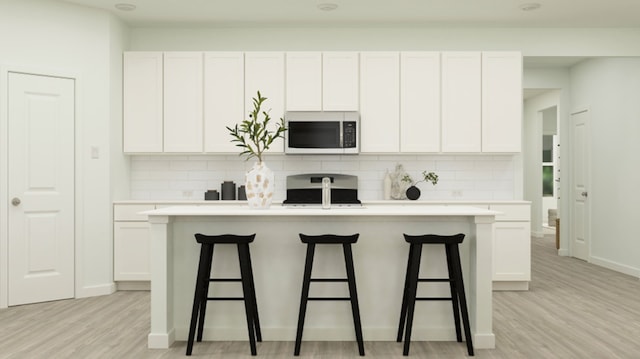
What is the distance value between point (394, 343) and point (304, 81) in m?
3.05

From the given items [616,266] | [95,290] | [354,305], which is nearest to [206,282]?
[354,305]

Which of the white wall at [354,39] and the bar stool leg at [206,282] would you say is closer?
the bar stool leg at [206,282]

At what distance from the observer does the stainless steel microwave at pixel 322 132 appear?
213 inches

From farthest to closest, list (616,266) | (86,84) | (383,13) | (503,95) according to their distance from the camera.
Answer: (616,266), (503,95), (383,13), (86,84)

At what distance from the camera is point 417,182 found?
5840mm

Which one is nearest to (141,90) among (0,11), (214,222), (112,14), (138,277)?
(112,14)

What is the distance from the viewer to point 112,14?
5.24 m

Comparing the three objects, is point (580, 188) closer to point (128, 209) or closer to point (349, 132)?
point (349, 132)

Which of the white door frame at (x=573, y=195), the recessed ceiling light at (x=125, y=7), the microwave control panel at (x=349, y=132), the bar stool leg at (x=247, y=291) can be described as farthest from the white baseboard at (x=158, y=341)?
the white door frame at (x=573, y=195)

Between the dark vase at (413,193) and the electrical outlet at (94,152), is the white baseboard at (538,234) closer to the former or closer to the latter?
the dark vase at (413,193)

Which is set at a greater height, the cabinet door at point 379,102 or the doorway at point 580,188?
the cabinet door at point 379,102

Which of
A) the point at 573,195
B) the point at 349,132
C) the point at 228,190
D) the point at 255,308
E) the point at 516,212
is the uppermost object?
the point at 349,132

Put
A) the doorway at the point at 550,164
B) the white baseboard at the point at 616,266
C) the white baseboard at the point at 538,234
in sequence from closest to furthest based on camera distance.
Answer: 1. the white baseboard at the point at 616,266
2. the white baseboard at the point at 538,234
3. the doorway at the point at 550,164

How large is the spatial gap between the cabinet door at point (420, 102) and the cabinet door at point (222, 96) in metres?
1.77
